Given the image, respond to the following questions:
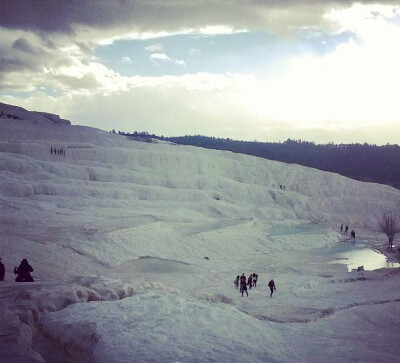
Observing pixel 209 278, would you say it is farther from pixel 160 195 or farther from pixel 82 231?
pixel 160 195

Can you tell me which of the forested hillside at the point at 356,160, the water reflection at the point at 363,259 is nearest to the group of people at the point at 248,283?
the water reflection at the point at 363,259

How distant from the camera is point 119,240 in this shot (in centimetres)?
2462

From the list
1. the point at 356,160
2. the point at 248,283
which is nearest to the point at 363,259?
the point at 248,283

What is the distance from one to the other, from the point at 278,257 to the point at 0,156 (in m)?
27.3

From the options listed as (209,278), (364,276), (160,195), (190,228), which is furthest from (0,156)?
(364,276)

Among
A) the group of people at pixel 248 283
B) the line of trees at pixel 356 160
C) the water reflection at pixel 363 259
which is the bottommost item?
the water reflection at pixel 363 259

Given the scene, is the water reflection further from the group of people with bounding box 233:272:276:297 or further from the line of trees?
the line of trees

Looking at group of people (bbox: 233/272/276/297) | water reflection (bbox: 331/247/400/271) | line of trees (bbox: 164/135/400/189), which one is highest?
line of trees (bbox: 164/135/400/189)

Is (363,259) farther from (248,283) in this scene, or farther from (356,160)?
(356,160)

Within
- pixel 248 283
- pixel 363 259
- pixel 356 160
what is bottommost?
pixel 363 259

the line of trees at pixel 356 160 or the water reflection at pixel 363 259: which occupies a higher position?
the line of trees at pixel 356 160

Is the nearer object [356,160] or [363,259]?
[363,259]

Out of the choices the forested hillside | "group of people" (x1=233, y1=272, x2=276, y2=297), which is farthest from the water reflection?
the forested hillside

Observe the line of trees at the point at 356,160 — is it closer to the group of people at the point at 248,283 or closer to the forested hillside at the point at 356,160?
the forested hillside at the point at 356,160
